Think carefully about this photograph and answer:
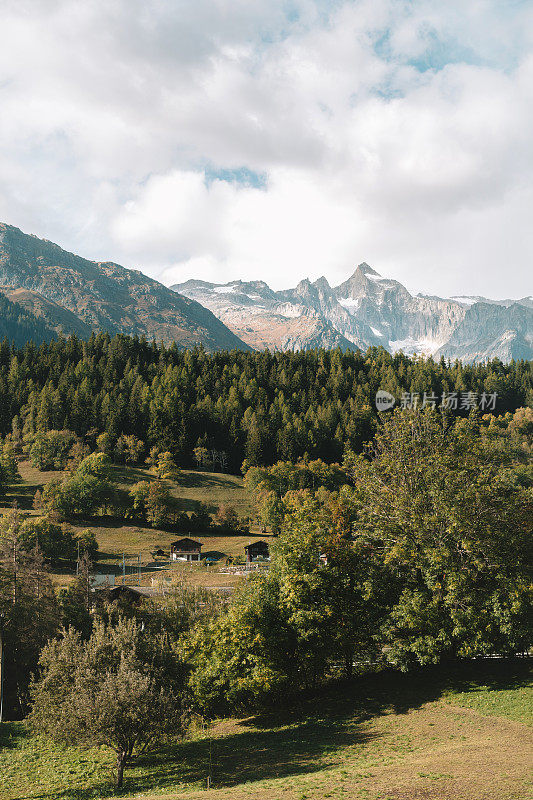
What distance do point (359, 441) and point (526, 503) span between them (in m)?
137

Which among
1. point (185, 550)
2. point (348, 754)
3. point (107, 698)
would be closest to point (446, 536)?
point (348, 754)

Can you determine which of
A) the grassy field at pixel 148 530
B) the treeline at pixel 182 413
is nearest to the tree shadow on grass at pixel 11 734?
the grassy field at pixel 148 530

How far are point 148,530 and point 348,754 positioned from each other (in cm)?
9722

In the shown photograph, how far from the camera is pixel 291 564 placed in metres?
35.0

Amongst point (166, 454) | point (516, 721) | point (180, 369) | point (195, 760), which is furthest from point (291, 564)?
point (180, 369)

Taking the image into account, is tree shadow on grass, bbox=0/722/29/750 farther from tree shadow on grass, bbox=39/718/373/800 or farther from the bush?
the bush

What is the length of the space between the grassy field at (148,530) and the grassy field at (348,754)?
3512cm

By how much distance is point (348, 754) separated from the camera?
82.3ft

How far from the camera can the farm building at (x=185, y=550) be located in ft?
332

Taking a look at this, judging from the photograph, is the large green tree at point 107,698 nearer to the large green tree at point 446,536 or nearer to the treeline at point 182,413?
the large green tree at point 446,536

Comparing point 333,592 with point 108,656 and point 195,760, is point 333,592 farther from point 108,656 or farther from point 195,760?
point 108,656

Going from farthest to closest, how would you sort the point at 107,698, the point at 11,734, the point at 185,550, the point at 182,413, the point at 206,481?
1. the point at 182,413
2. the point at 206,481
3. the point at 185,550
4. the point at 11,734
5. the point at 107,698

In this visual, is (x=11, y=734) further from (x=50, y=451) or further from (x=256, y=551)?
(x=50, y=451)

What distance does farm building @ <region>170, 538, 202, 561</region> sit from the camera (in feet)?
332
